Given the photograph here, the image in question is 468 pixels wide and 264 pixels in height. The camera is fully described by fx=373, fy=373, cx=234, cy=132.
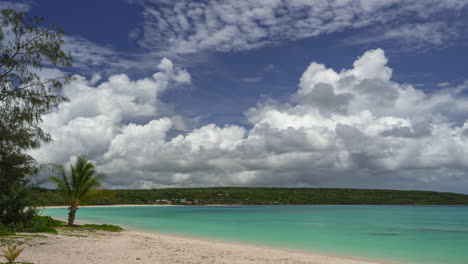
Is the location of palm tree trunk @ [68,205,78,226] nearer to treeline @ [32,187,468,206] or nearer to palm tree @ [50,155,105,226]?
palm tree @ [50,155,105,226]

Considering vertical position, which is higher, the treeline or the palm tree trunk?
the treeline

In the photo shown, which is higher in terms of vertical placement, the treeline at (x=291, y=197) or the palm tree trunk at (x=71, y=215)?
the treeline at (x=291, y=197)

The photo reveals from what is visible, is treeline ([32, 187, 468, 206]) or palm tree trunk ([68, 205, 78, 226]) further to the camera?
treeline ([32, 187, 468, 206])

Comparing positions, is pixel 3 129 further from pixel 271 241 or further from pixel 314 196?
pixel 314 196

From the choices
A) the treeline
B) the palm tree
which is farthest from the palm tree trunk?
the treeline

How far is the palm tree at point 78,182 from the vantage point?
26.8m

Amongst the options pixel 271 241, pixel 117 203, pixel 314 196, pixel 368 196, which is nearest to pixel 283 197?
pixel 314 196

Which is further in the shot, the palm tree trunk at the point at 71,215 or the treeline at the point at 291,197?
the treeline at the point at 291,197

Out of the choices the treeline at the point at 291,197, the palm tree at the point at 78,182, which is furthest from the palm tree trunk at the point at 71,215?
the treeline at the point at 291,197

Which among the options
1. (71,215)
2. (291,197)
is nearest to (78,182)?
(71,215)

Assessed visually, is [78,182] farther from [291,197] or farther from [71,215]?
[291,197]

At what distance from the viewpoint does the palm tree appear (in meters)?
26.8

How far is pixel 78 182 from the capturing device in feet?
89.1

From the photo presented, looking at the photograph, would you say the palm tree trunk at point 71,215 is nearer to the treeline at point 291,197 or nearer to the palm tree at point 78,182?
the palm tree at point 78,182
